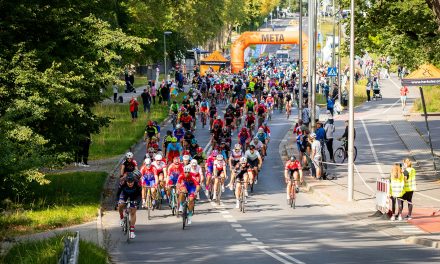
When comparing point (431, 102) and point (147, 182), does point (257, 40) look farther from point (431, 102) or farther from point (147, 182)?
point (147, 182)

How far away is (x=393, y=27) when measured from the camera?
38750 mm

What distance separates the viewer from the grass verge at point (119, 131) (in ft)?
146

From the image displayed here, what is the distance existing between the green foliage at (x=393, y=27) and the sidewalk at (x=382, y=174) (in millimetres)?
4344

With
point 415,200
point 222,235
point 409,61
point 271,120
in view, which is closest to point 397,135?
point 271,120

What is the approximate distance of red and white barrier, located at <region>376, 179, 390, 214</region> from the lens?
27.3 m

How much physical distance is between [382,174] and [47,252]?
2066 cm

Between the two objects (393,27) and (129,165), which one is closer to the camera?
(129,165)

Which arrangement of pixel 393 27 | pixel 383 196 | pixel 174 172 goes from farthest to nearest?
1. pixel 393 27
2. pixel 174 172
3. pixel 383 196

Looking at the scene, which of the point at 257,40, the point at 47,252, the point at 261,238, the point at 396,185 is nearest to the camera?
the point at 47,252

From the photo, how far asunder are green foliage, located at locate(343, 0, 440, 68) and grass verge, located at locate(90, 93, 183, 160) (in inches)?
375

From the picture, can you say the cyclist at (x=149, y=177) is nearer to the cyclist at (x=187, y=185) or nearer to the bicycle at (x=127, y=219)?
the cyclist at (x=187, y=185)

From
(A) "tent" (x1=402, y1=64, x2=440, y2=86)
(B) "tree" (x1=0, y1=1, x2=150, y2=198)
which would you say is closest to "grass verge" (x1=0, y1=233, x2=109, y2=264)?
(B) "tree" (x1=0, y1=1, x2=150, y2=198)

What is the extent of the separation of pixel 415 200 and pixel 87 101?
9.94 meters

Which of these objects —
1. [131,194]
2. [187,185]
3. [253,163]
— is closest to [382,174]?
[253,163]
